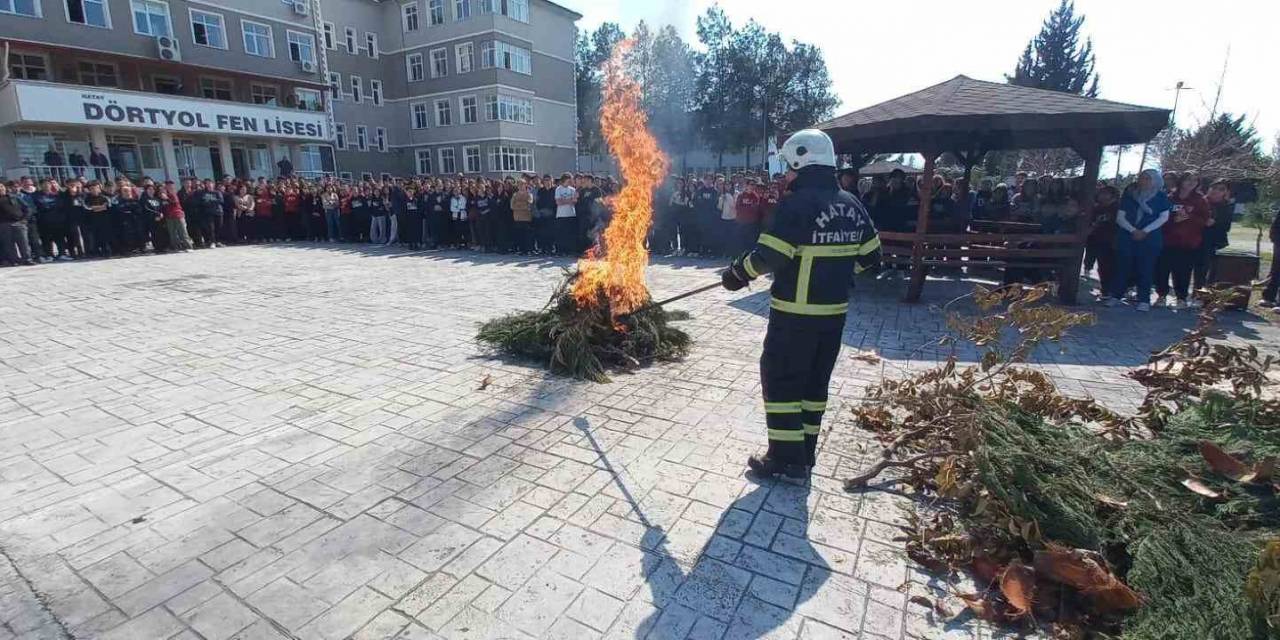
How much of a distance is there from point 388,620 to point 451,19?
41710mm

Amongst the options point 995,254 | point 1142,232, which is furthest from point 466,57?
point 1142,232

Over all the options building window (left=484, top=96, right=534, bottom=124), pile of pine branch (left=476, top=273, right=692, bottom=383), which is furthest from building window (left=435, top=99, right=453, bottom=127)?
pile of pine branch (left=476, top=273, right=692, bottom=383)

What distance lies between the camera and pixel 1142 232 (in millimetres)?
8633

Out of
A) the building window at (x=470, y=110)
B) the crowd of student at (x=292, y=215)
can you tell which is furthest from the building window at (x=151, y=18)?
the crowd of student at (x=292, y=215)

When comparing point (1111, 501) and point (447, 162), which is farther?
point (447, 162)

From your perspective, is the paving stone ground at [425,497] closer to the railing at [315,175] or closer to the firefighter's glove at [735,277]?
the firefighter's glove at [735,277]

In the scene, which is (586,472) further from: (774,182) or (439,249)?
(439,249)

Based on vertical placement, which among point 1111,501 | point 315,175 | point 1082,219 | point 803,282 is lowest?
point 1111,501

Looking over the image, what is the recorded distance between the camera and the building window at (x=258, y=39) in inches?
1228

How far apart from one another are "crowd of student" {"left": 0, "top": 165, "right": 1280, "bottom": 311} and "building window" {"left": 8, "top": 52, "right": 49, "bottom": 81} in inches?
573

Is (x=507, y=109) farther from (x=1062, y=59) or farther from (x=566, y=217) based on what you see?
(x=1062, y=59)

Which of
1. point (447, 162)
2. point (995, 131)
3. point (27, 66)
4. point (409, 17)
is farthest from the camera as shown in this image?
point (447, 162)

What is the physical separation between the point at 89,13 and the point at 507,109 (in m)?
19.7

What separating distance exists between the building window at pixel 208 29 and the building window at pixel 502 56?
1334cm
